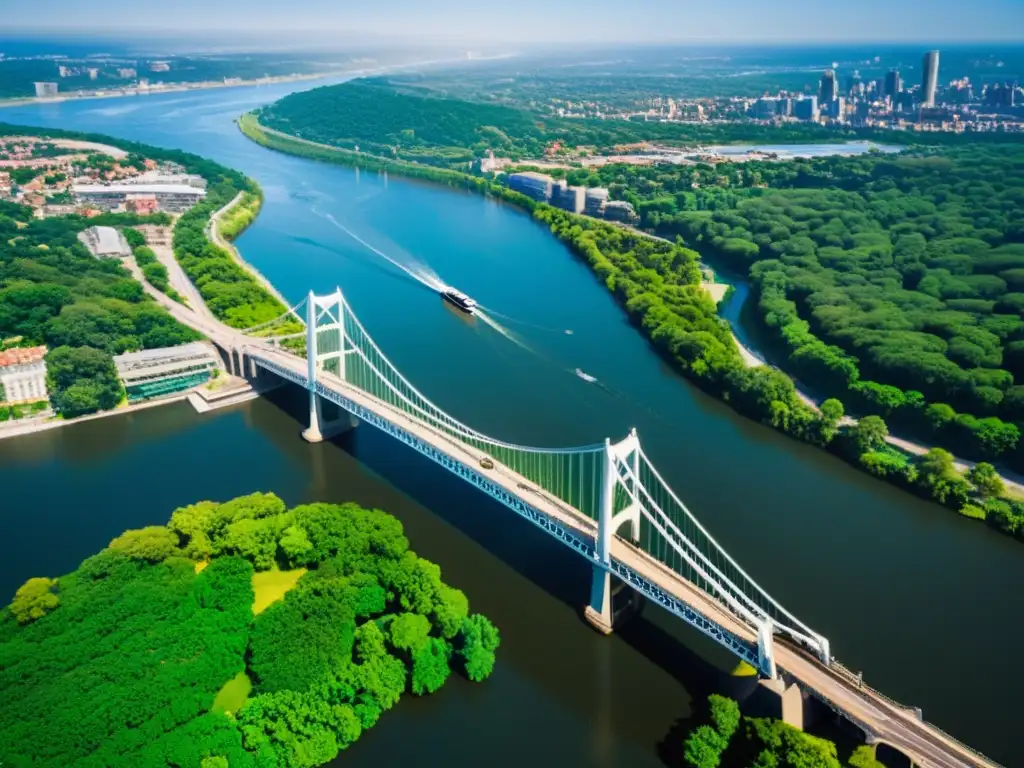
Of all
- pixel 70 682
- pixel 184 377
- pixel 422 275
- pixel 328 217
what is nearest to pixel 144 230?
pixel 328 217

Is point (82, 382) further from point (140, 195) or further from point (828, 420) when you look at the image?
point (140, 195)

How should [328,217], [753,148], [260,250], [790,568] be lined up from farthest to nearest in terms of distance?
[753,148] → [328,217] → [260,250] → [790,568]

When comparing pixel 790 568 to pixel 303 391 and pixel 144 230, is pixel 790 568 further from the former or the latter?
pixel 144 230

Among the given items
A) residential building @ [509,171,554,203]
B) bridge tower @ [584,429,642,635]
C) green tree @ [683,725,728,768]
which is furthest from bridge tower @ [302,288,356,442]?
residential building @ [509,171,554,203]

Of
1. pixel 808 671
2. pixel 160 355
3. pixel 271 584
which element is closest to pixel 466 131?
pixel 160 355

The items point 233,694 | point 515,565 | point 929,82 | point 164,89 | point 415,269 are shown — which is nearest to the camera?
point 233,694

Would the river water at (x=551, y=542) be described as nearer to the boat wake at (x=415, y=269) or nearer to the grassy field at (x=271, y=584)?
the boat wake at (x=415, y=269)

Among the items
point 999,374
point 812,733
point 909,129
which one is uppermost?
point 909,129
